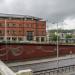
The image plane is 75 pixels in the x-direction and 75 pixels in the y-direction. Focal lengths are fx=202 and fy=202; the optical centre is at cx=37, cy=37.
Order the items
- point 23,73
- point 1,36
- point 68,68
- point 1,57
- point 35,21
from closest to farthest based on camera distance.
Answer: point 23,73 → point 68,68 → point 1,57 → point 1,36 → point 35,21

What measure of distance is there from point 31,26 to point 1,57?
136ft

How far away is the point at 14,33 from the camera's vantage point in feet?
283

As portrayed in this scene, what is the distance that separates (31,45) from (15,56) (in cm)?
578

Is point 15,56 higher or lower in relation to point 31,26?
lower

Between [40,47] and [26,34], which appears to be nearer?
[40,47]

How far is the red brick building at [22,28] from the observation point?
8542cm

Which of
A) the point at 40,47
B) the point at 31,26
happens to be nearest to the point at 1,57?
the point at 40,47

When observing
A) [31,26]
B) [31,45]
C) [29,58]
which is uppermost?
[31,26]

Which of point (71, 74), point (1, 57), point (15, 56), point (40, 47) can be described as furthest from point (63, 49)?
point (71, 74)

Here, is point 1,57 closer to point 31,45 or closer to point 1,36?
point 31,45

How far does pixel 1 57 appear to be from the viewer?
50.3m

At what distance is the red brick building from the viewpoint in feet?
280

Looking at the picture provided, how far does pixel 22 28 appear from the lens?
87875mm

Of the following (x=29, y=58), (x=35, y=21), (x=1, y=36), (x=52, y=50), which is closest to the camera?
(x=29, y=58)
